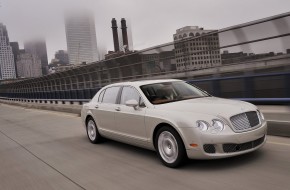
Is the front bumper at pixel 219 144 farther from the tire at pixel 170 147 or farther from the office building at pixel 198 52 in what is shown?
the office building at pixel 198 52

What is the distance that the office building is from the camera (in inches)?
515

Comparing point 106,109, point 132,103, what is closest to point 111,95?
point 106,109

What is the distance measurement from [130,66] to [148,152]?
11491 mm

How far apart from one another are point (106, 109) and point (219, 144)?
322 centimetres

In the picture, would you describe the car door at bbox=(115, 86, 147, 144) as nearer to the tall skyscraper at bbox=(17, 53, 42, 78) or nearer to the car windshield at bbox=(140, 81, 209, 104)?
the car windshield at bbox=(140, 81, 209, 104)

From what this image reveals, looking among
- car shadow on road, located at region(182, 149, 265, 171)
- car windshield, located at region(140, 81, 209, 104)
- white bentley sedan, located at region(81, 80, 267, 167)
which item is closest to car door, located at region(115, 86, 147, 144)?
white bentley sedan, located at region(81, 80, 267, 167)

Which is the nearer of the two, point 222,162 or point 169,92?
point 222,162

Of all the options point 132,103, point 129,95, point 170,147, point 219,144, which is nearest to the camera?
point 219,144

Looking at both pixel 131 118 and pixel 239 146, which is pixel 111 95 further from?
pixel 239 146

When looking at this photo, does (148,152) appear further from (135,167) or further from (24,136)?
(24,136)

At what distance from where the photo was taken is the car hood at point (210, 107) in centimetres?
564

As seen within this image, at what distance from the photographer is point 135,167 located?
20.4 feet

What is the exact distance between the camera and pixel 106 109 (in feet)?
26.2

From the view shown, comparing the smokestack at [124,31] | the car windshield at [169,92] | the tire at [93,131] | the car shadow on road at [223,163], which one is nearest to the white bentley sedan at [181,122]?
the car windshield at [169,92]
